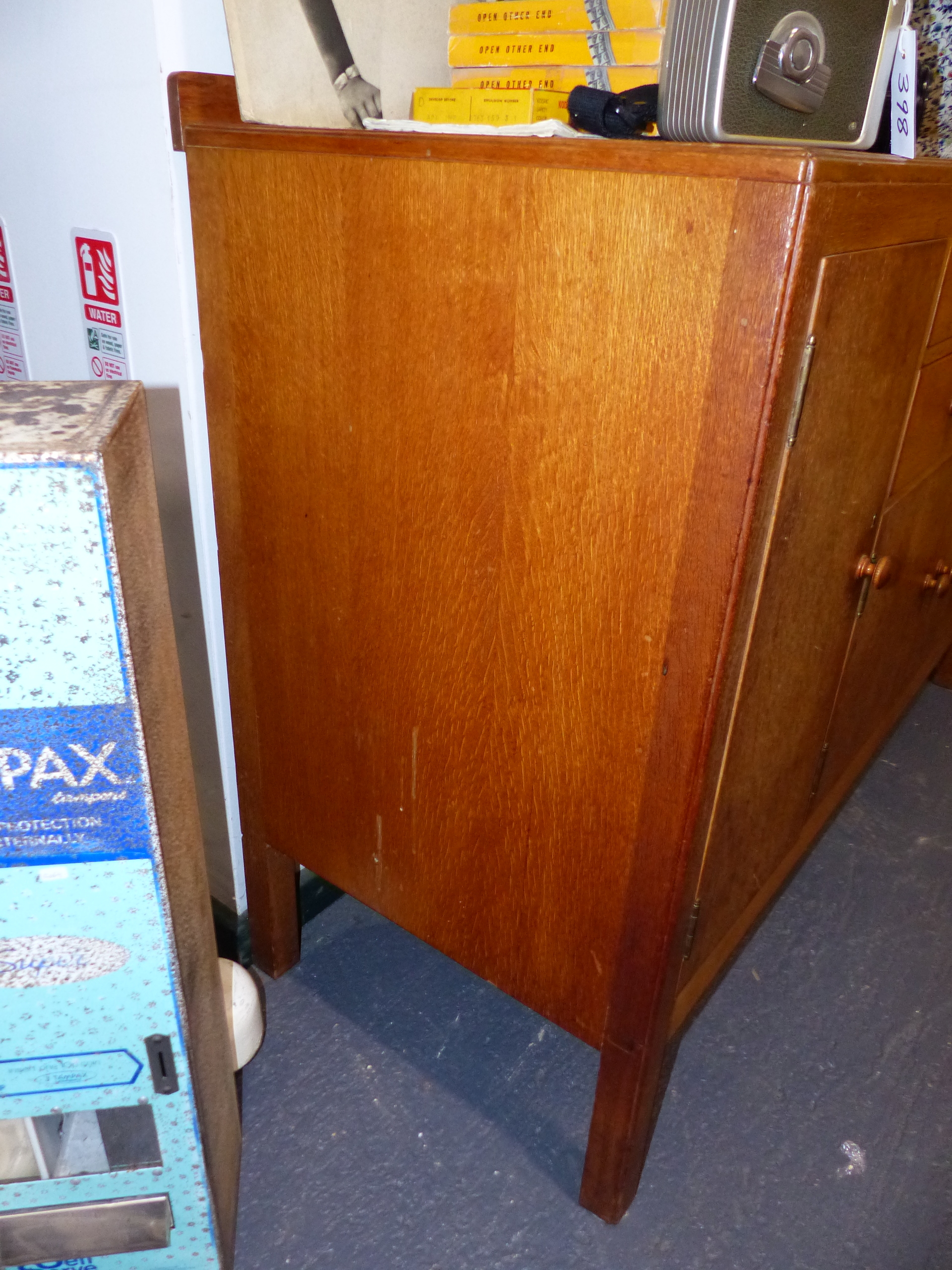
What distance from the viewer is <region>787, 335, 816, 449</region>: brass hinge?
0.64 metres

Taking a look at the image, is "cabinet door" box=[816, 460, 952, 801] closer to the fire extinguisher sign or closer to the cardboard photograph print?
the cardboard photograph print

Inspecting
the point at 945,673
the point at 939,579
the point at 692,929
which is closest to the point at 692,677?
the point at 692,929

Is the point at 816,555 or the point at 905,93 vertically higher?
the point at 905,93

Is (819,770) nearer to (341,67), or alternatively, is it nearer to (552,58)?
(552,58)

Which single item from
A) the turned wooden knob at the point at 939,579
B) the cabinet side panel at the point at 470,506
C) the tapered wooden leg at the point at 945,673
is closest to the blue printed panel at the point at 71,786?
the cabinet side panel at the point at 470,506

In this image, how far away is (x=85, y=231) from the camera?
38.1 inches

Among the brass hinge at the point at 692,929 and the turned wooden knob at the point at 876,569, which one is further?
the turned wooden knob at the point at 876,569

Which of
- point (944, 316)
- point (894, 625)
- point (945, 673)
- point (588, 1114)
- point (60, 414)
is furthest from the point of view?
point (945, 673)

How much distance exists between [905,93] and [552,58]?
345mm

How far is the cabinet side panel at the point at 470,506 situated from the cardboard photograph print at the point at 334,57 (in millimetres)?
85

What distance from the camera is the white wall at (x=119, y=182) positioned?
85 cm

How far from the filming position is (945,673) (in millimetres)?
1961

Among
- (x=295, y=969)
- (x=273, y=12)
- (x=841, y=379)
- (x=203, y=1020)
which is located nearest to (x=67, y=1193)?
(x=203, y=1020)

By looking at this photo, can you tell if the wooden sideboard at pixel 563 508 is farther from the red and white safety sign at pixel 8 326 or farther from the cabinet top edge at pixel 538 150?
the red and white safety sign at pixel 8 326
